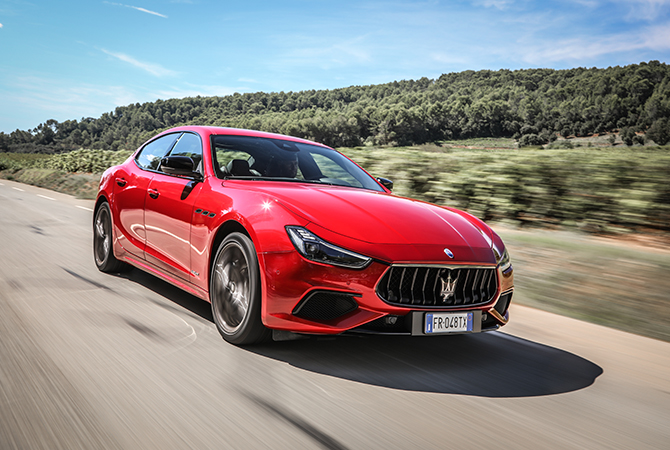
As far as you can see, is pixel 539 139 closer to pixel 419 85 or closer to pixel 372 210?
pixel 372 210

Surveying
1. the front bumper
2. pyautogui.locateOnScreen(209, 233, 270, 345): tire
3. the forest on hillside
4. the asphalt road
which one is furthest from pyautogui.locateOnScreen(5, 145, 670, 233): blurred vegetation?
pyautogui.locateOnScreen(209, 233, 270, 345): tire

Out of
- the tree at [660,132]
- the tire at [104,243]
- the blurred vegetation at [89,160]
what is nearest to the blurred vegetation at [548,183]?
the tree at [660,132]

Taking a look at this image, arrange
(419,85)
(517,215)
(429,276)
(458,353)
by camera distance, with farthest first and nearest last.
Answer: (419,85), (517,215), (458,353), (429,276)

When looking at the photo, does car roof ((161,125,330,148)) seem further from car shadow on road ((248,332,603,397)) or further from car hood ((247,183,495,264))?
car shadow on road ((248,332,603,397))

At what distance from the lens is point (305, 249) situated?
334cm

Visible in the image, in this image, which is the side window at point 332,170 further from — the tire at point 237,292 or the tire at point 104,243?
the tire at point 104,243

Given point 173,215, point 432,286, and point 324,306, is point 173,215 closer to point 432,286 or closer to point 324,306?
point 324,306

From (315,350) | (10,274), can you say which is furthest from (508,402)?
(10,274)

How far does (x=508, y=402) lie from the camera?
3020mm

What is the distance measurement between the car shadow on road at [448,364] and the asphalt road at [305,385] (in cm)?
1

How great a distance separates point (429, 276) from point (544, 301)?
8.95ft

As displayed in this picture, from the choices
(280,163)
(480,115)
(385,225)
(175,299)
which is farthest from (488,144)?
(480,115)

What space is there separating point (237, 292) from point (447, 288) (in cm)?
135

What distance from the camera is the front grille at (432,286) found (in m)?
3.31
